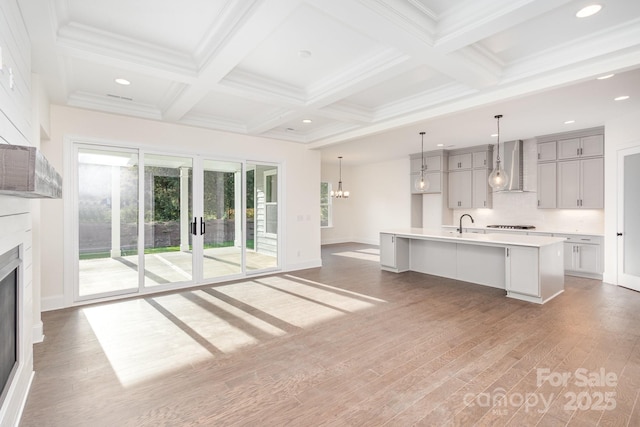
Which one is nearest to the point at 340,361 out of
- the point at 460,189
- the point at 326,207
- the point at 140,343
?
the point at 140,343

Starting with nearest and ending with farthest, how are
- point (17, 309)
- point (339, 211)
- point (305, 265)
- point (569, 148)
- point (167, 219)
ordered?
point (17, 309)
point (167, 219)
point (569, 148)
point (305, 265)
point (339, 211)

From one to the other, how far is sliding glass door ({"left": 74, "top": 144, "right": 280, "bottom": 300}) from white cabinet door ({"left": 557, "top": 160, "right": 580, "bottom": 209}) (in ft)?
19.0

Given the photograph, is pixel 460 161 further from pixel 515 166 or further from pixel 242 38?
pixel 242 38

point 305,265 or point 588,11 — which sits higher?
point 588,11

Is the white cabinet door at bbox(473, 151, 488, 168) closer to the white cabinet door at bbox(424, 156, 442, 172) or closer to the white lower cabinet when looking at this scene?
the white cabinet door at bbox(424, 156, 442, 172)

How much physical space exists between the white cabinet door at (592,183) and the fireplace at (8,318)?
8136 mm

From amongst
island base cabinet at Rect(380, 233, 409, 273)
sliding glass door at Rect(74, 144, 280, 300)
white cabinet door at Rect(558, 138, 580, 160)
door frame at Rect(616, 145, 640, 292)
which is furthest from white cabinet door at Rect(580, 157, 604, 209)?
sliding glass door at Rect(74, 144, 280, 300)

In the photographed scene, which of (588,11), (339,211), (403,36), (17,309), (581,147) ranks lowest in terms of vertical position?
(17,309)

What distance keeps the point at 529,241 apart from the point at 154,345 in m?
4.93

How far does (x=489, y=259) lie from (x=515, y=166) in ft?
10.1

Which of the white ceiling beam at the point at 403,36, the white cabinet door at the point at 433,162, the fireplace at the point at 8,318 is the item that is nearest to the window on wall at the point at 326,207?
the white cabinet door at the point at 433,162

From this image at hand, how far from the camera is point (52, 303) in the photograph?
4320mm

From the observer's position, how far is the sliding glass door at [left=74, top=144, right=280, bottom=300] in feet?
15.5

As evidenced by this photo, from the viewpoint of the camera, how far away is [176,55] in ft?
Result: 11.0
